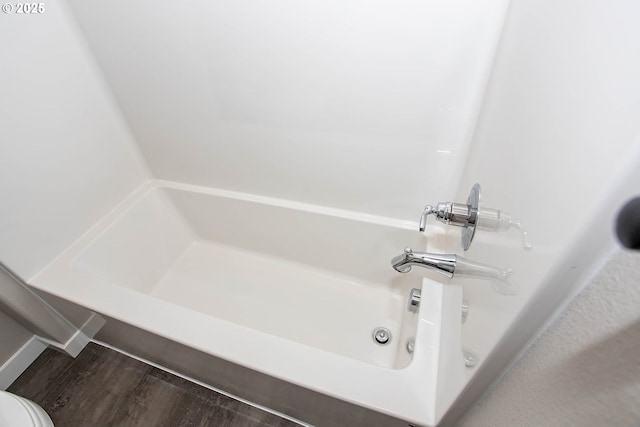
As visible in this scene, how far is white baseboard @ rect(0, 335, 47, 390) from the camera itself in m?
1.18

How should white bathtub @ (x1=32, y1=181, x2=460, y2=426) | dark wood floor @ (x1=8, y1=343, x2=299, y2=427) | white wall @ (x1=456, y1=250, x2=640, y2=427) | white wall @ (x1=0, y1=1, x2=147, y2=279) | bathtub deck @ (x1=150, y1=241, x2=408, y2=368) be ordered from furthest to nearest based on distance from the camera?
bathtub deck @ (x1=150, y1=241, x2=408, y2=368), dark wood floor @ (x1=8, y1=343, x2=299, y2=427), white wall @ (x1=0, y1=1, x2=147, y2=279), white bathtub @ (x1=32, y1=181, x2=460, y2=426), white wall @ (x1=456, y1=250, x2=640, y2=427)

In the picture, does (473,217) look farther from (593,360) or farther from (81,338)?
(81,338)

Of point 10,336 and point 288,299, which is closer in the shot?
point 10,336

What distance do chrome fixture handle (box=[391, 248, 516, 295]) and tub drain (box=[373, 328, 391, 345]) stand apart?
464 mm

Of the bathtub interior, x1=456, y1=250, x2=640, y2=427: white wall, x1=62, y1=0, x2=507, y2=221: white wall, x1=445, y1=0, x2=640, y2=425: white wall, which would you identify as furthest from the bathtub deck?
x1=456, y1=250, x2=640, y2=427: white wall

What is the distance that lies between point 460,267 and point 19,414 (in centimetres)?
119

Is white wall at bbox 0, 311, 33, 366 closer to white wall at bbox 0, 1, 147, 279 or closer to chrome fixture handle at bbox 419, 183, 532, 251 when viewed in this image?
white wall at bbox 0, 1, 147, 279

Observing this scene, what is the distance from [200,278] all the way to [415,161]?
3.79 feet

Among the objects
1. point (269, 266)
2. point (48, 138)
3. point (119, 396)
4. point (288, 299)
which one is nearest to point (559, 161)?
point (288, 299)

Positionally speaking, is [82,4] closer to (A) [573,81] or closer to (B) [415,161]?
(B) [415,161]

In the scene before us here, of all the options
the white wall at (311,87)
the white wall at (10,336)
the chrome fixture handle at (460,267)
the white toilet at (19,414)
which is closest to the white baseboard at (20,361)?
the white wall at (10,336)

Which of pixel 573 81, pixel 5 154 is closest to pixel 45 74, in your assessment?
pixel 5 154

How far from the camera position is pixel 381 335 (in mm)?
1155

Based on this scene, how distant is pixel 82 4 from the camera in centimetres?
98
